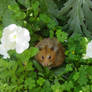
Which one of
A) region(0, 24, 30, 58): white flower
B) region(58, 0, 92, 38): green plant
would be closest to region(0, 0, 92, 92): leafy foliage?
region(58, 0, 92, 38): green plant

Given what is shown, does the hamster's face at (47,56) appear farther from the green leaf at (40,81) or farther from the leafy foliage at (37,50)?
the green leaf at (40,81)

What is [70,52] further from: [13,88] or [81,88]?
[13,88]

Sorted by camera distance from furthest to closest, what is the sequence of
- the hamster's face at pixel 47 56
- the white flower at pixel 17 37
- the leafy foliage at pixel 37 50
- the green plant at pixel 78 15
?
the green plant at pixel 78 15
the hamster's face at pixel 47 56
the leafy foliage at pixel 37 50
the white flower at pixel 17 37

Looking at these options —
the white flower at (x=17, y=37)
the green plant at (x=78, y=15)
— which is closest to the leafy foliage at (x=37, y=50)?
the green plant at (x=78, y=15)

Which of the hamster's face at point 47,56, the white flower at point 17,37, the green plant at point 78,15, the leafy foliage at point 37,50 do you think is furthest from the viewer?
the green plant at point 78,15

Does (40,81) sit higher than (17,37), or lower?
lower

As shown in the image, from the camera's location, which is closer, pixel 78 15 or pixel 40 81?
pixel 40 81

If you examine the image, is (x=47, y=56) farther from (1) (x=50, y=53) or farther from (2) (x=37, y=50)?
(2) (x=37, y=50)

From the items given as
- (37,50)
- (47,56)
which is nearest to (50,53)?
(47,56)
